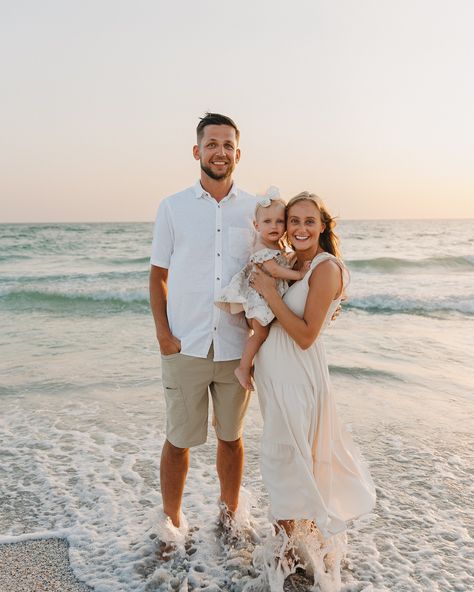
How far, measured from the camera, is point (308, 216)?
279 centimetres

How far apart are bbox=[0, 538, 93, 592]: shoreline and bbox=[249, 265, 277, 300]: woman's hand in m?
1.86

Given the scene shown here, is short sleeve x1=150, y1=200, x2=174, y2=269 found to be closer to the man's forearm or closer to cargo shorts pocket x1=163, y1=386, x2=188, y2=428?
the man's forearm

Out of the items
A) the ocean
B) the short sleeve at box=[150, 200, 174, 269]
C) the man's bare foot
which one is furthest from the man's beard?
the ocean

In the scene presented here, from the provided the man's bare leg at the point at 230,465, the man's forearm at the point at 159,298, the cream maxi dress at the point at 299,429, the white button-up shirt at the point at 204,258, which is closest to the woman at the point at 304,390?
the cream maxi dress at the point at 299,429

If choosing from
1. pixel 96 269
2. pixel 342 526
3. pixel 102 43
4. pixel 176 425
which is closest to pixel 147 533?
pixel 176 425

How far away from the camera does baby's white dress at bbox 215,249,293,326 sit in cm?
285

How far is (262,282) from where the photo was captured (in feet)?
9.39

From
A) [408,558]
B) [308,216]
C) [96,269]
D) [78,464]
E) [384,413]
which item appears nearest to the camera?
[308,216]

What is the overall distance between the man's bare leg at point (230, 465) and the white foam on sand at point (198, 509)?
269 millimetres

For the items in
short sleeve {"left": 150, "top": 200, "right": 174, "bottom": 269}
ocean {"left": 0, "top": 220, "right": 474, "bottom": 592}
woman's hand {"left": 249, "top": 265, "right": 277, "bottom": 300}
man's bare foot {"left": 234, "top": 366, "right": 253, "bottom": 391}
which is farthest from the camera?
ocean {"left": 0, "top": 220, "right": 474, "bottom": 592}

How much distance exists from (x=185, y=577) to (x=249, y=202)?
83.1 inches

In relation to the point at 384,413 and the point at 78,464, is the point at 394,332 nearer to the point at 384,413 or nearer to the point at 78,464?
the point at 384,413

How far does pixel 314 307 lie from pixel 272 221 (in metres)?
A: 0.50

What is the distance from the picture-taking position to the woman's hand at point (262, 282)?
283cm
